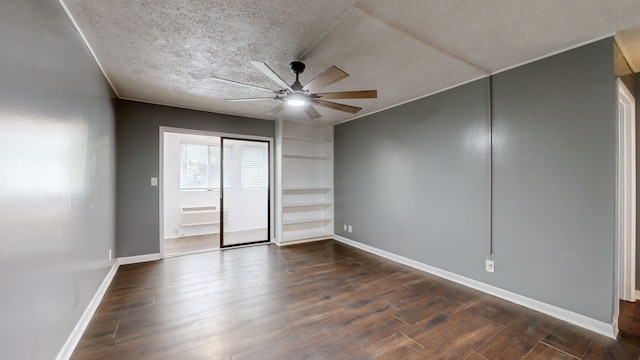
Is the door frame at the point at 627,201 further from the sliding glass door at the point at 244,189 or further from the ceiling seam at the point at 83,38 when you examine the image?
the sliding glass door at the point at 244,189

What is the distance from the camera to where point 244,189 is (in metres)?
6.23

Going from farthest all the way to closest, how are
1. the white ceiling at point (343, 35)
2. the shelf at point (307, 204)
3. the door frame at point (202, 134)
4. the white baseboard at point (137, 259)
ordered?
the shelf at point (307, 204)
the door frame at point (202, 134)
the white baseboard at point (137, 259)
the white ceiling at point (343, 35)

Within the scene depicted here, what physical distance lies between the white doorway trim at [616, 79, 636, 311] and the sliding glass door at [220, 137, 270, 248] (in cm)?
554

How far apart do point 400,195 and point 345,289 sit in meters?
1.76

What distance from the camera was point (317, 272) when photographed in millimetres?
3463

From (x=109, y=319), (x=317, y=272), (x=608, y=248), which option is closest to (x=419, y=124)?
(x=608, y=248)

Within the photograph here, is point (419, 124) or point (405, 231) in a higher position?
point (419, 124)

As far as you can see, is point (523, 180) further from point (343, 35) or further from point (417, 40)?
point (343, 35)

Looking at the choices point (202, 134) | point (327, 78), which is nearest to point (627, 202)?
point (327, 78)

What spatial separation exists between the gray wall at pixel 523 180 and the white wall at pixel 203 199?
3.70 m

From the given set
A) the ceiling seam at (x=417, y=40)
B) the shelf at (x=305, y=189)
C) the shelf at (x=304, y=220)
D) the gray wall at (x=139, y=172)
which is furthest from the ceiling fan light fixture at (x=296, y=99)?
the shelf at (x=304, y=220)

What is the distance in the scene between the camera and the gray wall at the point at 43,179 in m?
1.16

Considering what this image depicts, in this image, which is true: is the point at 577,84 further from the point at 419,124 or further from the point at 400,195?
the point at 400,195

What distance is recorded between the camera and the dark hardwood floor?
1.88 m
